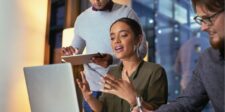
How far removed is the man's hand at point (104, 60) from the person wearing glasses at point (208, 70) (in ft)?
1.78

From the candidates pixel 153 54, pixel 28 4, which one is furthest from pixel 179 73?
pixel 28 4

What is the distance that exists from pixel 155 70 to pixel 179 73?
112cm

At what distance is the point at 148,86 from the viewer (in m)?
1.43

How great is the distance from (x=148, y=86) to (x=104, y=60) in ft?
1.25

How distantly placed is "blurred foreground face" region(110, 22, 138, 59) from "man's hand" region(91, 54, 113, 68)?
139 millimetres

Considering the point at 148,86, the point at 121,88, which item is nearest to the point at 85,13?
the point at 148,86

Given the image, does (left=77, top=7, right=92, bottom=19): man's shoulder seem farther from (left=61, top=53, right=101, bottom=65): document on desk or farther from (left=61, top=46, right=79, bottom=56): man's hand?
(left=61, top=53, right=101, bottom=65): document on desk

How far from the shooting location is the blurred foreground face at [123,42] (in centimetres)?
155

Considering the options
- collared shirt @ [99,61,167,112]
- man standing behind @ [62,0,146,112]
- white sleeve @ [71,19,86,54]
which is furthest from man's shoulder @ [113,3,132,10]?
collared shirt @ [99,61,167,112]

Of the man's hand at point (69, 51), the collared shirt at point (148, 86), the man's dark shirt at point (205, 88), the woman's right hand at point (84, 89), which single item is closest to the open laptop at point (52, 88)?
the woman's right hand at point (84, 89)

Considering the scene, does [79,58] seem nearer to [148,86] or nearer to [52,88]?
[52,88]

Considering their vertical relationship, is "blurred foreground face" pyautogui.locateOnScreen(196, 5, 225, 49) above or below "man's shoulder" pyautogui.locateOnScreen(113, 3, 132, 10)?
below

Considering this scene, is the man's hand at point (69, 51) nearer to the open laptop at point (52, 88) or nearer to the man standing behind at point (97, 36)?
the man standing behind at point (97, 36)

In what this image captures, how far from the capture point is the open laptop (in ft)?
Result: 4.73
